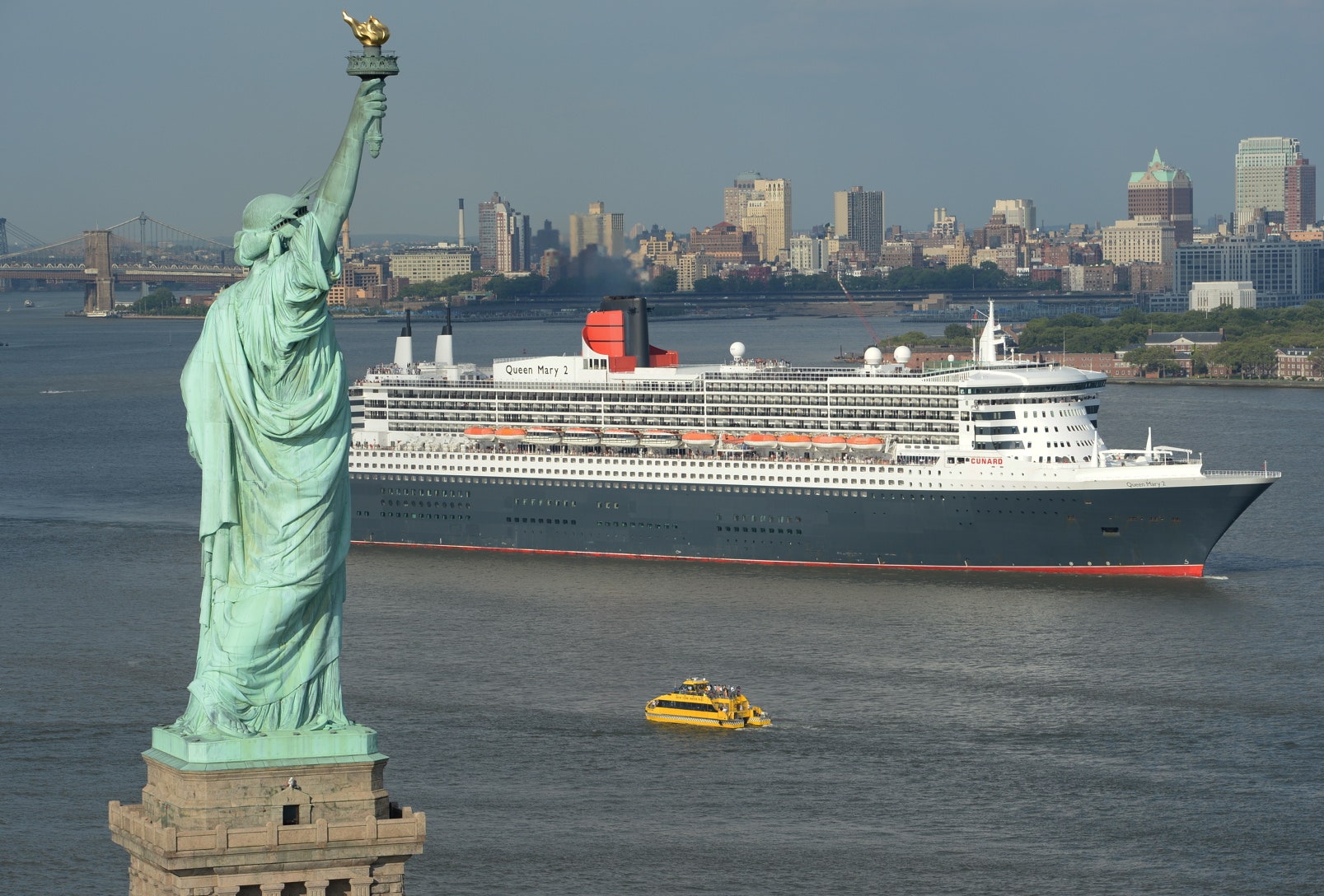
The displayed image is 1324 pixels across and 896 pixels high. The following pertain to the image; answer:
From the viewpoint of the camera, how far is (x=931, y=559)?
41969 millimetres

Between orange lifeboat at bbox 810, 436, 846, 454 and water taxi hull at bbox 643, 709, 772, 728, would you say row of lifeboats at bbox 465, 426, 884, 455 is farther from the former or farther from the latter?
water taxi hull at bbox 643, 709, 772, 728

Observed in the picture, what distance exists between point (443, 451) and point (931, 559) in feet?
36.7

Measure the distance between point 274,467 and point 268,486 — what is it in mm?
98

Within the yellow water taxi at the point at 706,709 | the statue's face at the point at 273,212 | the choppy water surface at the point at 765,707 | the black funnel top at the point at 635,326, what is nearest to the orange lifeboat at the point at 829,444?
the choppy water surface at the point at 765,707

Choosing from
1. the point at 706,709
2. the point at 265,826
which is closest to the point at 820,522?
the point at 706,709

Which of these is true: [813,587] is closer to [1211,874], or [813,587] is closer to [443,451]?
[443,451]

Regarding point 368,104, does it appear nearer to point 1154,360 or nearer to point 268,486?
point 268,486

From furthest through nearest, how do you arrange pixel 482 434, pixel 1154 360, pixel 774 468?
1. pixel 1154 360
2. pixel 482 434
3. pixel 774 468

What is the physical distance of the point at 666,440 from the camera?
46.0 m

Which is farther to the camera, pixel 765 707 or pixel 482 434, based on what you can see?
pixel 482 434

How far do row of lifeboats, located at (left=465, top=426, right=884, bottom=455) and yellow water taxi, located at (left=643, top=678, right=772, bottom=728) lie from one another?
647 inches

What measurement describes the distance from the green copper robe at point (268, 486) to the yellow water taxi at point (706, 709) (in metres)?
17.1

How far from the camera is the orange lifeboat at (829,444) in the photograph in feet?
146

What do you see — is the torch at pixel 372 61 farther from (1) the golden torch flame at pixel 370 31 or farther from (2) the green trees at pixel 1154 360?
(2) the green trees at pixel 1154 360
